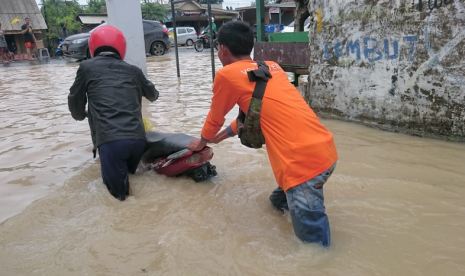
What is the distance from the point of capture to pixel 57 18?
2612cm

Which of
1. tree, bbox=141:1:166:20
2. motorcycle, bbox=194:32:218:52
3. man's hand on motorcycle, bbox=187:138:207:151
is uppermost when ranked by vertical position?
tree, bbox=141:1:166:20

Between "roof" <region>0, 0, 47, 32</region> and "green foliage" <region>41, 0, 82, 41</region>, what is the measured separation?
3.25 ft

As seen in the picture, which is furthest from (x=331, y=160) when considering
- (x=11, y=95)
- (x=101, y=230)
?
(x=11, y=95)

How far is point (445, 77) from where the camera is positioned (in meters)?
4.19

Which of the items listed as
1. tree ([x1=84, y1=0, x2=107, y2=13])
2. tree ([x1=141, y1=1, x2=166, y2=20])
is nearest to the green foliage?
tree ([x1=84, y1=0, x2=107, y2=13])

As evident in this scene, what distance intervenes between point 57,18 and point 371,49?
86.4 ft

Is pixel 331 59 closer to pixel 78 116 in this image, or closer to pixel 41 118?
pixel 78 116

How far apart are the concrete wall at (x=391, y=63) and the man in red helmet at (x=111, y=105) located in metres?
2.95

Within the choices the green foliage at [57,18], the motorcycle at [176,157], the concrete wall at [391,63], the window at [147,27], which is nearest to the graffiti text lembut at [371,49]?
the concrete wall at [391,63]

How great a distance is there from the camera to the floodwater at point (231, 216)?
2.31m

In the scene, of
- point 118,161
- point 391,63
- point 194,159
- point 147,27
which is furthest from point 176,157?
point 147,27

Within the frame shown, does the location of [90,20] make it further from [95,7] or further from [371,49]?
[371,49]

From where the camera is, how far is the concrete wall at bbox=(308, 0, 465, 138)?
13.6 feet

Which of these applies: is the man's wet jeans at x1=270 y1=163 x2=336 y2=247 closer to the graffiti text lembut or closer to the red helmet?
the red helmet
